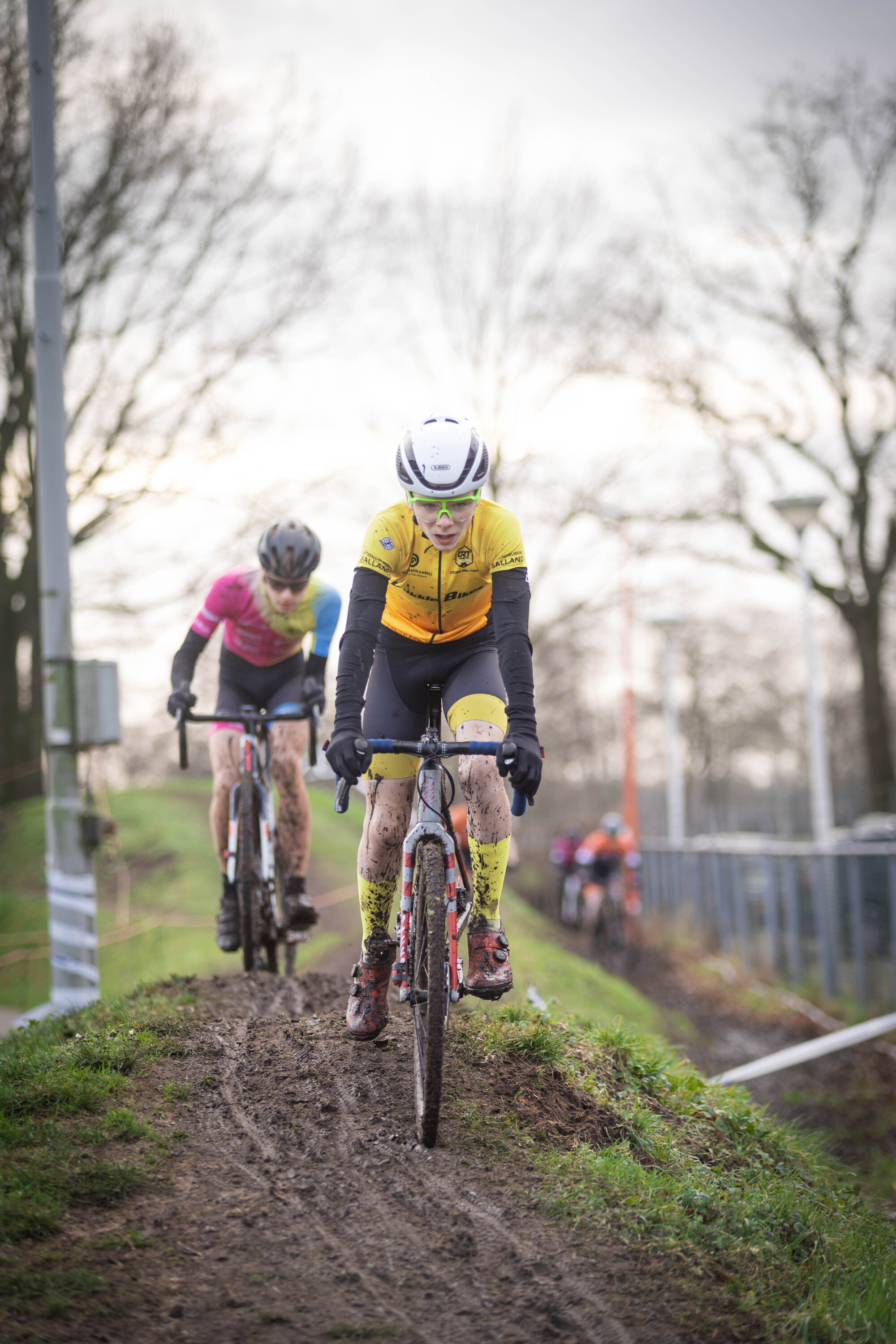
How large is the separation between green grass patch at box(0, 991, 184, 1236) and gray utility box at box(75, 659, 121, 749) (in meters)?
3.29

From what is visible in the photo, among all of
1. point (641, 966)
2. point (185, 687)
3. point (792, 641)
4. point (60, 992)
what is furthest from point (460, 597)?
point (792, 641)

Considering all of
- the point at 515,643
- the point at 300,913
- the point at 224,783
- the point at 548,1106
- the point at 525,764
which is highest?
the point at 515,643

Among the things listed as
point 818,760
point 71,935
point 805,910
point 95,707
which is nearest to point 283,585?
point 95,707

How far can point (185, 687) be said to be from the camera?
6.35 m

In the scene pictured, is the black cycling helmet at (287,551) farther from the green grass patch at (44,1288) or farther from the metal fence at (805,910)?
the metal fence at (805,910)

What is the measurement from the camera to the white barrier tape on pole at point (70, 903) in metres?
8.27

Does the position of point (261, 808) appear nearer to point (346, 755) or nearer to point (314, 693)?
point (314, 693)

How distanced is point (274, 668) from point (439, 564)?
8.58ft

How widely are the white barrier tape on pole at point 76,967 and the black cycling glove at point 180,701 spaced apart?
2.88 meters

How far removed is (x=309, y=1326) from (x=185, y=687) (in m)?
3.97

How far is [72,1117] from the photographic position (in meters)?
4.02

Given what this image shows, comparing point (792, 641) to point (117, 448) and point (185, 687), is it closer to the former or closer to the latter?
point (117, 448)

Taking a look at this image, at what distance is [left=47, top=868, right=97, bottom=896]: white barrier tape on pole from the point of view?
8328 mm

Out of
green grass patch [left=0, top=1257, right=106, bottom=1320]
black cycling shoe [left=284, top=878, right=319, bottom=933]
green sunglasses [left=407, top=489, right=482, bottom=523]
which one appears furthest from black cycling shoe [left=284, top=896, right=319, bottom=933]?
green grass patch [left=0, top=1257, right=106, bottom=1320]
